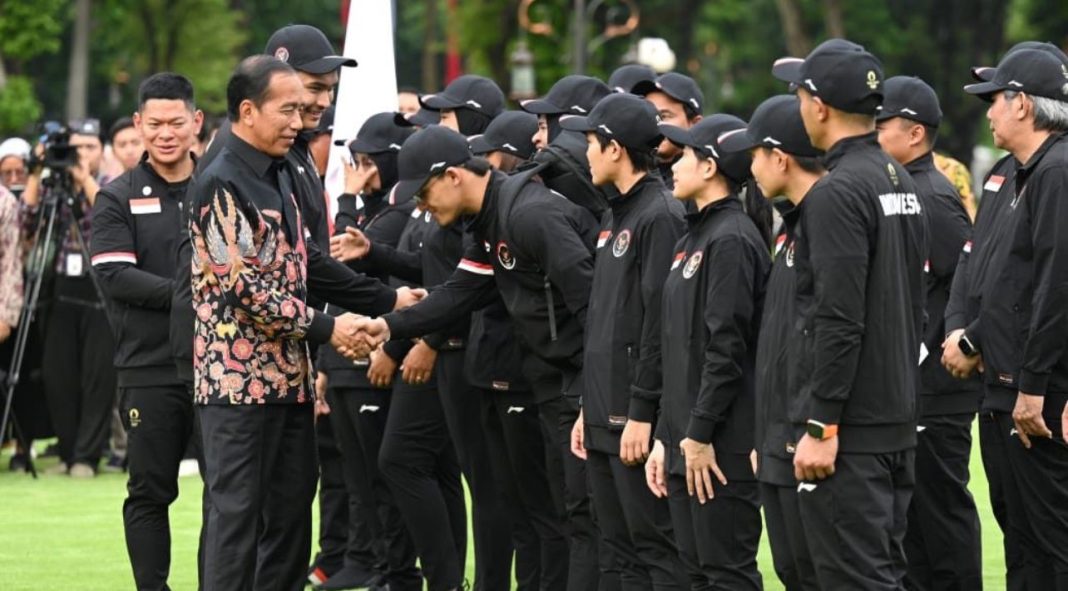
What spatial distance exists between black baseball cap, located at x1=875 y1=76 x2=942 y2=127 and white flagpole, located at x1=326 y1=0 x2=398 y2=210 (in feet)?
12.0

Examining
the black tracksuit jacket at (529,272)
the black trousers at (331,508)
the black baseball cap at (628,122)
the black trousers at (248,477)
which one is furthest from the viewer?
the black trousers at (331,508)

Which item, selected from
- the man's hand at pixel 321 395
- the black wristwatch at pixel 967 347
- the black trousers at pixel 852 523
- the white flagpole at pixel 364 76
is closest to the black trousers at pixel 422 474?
the man's hand at pixel 321 395

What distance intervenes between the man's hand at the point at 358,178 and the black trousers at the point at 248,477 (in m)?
2.68

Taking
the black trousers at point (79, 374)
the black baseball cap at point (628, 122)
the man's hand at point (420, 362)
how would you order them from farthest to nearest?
the black trousers at point (79, 374) < the man's hand at point (420, 362) < the black baseball cap at point (628, 122)

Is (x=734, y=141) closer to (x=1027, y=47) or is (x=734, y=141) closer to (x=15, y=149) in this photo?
(x=1027, y=47)

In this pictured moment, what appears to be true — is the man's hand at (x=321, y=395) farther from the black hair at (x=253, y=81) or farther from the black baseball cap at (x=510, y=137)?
the black hair at (x=253, y=81)

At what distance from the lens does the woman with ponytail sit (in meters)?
7.06

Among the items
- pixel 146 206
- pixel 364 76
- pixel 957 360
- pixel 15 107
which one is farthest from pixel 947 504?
pixel 15 107

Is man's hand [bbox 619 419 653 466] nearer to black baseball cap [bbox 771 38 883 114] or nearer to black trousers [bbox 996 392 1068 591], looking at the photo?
black trousers [bbox 996 392 1068 591]

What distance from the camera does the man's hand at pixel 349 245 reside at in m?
9.43

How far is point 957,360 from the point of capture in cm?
812

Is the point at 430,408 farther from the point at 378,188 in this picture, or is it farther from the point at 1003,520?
the point at 1003,520

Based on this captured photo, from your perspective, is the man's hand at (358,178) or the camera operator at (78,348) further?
the camera operator at (78,348)

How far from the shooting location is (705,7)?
55.0 metres
